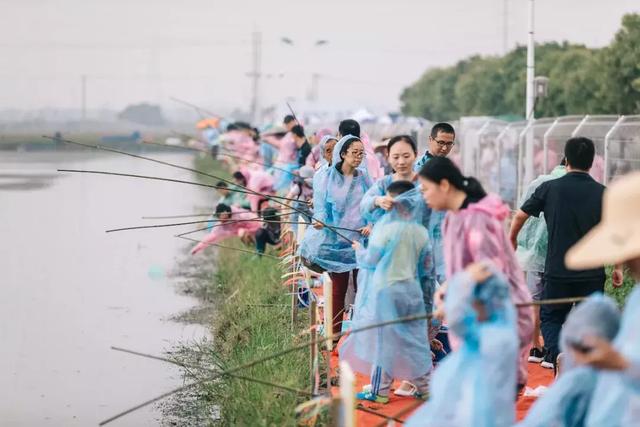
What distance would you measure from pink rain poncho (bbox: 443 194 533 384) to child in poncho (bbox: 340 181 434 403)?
147 centimetres

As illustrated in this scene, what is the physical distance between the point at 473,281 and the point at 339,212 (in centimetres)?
479

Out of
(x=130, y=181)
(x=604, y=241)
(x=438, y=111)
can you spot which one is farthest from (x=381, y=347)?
(x=438, y=111)

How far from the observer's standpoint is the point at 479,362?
5.59 metres

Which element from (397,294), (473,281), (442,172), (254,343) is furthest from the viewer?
(254,343)

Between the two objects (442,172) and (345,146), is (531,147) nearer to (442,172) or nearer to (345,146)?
(345,146)

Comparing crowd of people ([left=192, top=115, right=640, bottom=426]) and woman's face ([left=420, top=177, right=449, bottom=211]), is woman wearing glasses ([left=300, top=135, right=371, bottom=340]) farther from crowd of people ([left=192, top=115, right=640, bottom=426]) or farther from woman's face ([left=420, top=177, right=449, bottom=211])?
woman's face ([left=420, top=177, right=449, bottom=211])

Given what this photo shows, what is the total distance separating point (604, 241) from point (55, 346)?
1043 centimetres

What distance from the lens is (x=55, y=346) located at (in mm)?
14789

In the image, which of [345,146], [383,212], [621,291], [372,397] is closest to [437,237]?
[383,212]

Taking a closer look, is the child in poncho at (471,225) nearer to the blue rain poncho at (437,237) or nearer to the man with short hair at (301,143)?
the blue rain poncho at (437,237)

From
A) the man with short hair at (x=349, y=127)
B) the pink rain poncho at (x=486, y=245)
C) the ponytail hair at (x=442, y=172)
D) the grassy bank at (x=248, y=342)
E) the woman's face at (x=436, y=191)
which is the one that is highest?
the man with short hair at (x=349, y=127)

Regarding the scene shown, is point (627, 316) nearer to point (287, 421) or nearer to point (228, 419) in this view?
point (287, 421)

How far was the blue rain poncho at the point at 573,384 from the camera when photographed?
512 cm

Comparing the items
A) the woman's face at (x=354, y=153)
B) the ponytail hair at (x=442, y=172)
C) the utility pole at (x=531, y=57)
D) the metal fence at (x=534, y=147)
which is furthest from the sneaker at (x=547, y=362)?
the utility pole at (x=531, y=57)
